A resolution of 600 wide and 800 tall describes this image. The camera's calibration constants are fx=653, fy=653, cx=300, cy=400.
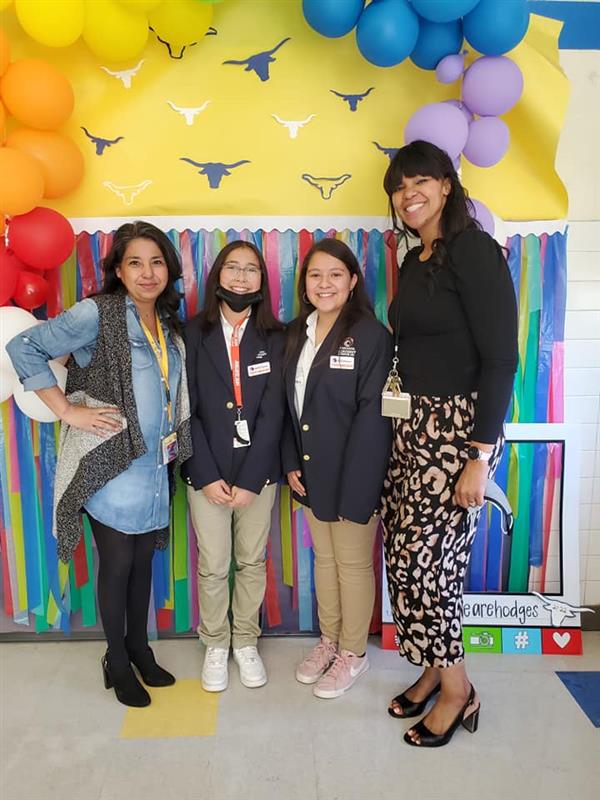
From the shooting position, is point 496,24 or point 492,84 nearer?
point 496,24

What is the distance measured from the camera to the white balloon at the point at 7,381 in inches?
89.7

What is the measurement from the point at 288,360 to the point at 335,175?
0.80 meters

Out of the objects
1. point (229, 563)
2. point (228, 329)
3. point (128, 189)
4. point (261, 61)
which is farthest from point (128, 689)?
point (261, 61)

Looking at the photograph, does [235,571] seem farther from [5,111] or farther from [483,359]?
[5,111]

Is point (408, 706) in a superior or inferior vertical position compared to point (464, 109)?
inferior

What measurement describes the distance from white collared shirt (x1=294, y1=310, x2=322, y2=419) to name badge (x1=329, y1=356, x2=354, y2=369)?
0.11m

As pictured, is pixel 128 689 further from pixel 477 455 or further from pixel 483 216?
pixel 483 216

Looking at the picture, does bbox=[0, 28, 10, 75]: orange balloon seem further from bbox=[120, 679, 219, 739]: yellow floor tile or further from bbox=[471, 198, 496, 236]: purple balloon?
bbox=[120, 679, 219, 739]: yellow floor tile

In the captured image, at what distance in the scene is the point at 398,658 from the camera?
8.66ft

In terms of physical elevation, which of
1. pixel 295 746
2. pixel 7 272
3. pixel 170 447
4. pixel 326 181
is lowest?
pixel 295 746

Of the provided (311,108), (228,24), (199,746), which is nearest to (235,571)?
(199,746)

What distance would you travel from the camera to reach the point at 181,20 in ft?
7.41

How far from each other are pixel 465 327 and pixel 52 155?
153 cm

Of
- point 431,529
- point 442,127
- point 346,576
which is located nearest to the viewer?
point 431,529
